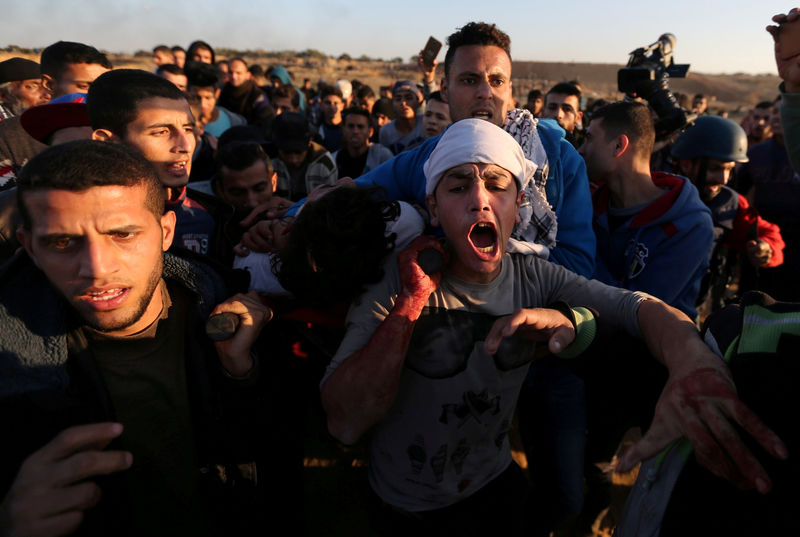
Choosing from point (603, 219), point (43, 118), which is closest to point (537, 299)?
point (603, 219)

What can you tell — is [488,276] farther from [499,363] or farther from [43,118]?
[43,118]

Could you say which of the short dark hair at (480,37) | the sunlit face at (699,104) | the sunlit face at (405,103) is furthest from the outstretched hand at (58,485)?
the sunlit face at (699,104)

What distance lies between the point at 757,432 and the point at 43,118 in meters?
3.66

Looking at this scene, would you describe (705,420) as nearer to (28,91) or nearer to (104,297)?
(104,297)

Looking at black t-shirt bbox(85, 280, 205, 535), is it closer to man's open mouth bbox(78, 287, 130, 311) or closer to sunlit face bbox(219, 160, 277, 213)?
man's open mouth bbox(78, 287, 130, 311)

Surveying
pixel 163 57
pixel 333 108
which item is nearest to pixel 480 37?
pixel 333 108

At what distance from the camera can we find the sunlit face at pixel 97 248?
4.50 feet

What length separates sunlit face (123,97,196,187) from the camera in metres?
2.36

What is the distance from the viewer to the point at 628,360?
153 cm

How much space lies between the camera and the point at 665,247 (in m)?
2.64

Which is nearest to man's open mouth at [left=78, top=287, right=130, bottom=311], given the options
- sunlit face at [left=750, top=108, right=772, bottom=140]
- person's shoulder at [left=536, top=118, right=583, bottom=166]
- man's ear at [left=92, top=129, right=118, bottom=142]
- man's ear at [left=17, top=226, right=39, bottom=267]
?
man's ear at [left=17, top=226, right=39, bottom=267]

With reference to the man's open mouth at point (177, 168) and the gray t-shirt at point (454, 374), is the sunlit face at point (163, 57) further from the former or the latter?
the gray t-shirt at point (454, 374)

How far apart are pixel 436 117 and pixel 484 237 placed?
3.88 meters

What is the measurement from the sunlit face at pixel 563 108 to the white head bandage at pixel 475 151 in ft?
14.0
